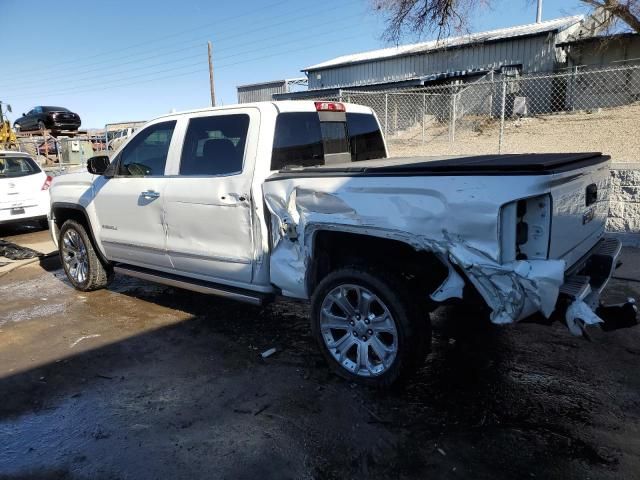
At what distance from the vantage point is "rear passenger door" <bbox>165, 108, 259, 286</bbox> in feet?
12.9

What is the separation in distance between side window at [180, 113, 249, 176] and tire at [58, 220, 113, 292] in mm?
2021

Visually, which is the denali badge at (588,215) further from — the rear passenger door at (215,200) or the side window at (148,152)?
the side window at (148,152)

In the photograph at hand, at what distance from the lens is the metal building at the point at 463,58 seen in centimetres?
2442

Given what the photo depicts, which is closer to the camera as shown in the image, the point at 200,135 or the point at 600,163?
the point at 600,163

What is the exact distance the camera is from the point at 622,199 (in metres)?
6.70

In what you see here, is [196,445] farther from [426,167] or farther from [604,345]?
[604,345]

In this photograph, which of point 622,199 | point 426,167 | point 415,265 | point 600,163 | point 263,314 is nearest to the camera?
point 426,167

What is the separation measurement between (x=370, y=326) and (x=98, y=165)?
3.48m

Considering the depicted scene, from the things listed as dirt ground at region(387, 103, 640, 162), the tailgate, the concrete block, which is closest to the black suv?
dirt ground at region(387, 103, 640, 162)

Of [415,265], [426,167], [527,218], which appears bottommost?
[415,265]

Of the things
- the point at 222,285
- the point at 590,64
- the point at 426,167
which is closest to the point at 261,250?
the point at 222,285

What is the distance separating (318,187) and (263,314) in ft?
6.68

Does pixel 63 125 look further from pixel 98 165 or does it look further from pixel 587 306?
pixel 587 306

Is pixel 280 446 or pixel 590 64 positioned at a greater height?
pixel 590 64
